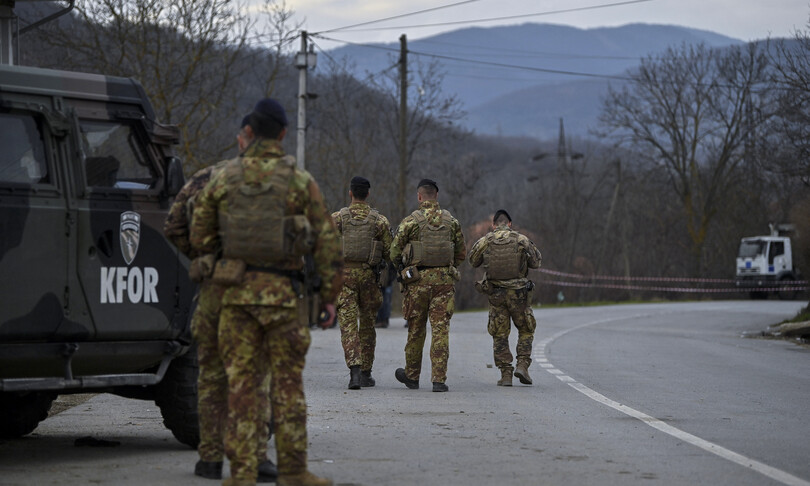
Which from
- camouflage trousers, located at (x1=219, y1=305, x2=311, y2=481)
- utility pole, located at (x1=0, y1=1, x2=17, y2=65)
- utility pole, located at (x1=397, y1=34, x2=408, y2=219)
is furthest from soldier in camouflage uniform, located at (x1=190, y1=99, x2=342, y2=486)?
utility pole, located at (x1=397, y1=34, x2=408, y2=219)

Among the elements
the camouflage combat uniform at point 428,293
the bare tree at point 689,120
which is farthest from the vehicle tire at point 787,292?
the camouflage combat uniform at point 428,293

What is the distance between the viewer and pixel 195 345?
788 cm

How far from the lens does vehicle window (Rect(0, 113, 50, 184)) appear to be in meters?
7.14

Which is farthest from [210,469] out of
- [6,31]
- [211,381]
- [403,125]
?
[403,125]

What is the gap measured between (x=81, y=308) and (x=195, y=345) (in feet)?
3.15

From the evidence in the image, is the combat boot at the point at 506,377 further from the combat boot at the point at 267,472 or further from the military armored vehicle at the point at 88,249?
the combat boot at the point at 267,472

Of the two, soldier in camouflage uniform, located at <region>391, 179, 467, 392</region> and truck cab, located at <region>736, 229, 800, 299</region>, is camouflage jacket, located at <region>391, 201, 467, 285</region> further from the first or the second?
truck cab, located at <region>736, 229, 800, 299</region>

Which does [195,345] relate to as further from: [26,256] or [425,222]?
[425,222]

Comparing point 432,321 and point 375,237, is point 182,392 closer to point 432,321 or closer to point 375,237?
point 432,321

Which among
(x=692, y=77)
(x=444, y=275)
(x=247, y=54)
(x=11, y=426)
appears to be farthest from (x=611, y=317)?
(x=692, y=77)

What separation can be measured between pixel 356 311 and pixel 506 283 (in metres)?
1.93

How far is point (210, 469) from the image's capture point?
6820 millimetres

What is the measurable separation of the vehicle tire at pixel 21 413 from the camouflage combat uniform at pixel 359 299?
171 inches

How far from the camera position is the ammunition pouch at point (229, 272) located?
20.1ft
